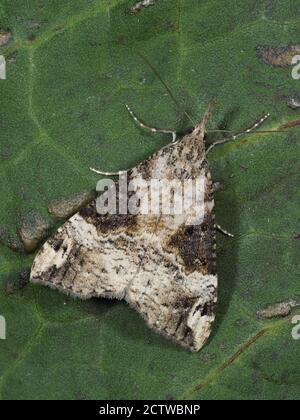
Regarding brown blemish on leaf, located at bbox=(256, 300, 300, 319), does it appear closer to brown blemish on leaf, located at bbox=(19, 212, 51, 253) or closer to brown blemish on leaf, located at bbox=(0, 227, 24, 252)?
brown blemish on leaf, located at bbox=(19, 212, 51, 253)

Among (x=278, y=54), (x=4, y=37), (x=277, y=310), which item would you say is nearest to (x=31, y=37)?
(x=4, y=37)

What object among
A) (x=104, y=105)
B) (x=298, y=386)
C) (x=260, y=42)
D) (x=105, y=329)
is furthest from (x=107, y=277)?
(x=260, y=42)

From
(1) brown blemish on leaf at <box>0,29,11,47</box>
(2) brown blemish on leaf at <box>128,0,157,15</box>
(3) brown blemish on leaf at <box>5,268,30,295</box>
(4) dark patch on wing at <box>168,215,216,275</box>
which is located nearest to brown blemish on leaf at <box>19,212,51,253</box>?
(3) brown blemish on leaf at <box>5,268,30,295</box>

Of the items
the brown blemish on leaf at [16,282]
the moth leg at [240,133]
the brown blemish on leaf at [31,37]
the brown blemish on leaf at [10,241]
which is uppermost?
the brown blemish on leaf at [31,37]

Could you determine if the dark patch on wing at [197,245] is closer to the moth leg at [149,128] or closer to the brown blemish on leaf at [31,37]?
the moth leg at [149,128]

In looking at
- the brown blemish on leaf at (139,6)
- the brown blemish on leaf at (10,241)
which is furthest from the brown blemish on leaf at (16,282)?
the brown blemish on leaf at (139,6)

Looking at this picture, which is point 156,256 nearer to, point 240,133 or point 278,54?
point 240,133
